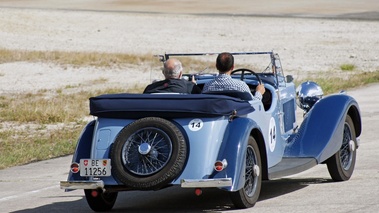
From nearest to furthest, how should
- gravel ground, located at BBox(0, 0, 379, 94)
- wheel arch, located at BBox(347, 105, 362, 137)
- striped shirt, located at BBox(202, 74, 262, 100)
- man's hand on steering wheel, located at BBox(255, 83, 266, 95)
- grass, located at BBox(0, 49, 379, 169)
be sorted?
striped shirt, located at BBox(202, 74, 262, 100), man's hand on steering wheel, located at BBox(255, 83, 266, 95), wheel arch, located at BBox(347, 105, 362, 137), grass, located at BBox(0, 49, 379, 169), gravel ground, located at BBox(0, 0, 379, 94)

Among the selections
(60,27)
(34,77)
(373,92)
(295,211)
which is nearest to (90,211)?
(295,211)

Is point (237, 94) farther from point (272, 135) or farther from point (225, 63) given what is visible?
point (272, 135)

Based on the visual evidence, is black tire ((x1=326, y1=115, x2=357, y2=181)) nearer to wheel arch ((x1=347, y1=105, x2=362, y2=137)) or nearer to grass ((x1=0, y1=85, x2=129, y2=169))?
wheel arch ((x1=347, y1=105, x2=362, y2=137))

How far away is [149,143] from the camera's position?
9.41m

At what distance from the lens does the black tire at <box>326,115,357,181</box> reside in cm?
1116

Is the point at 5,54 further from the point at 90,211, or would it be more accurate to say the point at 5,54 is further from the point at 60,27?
the point at 90,211

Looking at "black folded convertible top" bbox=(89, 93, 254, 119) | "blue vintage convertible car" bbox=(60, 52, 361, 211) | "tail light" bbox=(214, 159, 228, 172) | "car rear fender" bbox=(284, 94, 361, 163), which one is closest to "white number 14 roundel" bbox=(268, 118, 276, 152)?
"blue vintage convertible car" bbox=(60, 52, 361, 211)

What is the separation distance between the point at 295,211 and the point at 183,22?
33938 millimetres

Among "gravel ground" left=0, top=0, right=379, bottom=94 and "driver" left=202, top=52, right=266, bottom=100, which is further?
"gravel ground" left=0, top=0, right=379, bottom=94

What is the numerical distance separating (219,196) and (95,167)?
1.67 metres

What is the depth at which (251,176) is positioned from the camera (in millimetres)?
9828

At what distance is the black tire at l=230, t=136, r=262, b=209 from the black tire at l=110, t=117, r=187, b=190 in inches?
27.7

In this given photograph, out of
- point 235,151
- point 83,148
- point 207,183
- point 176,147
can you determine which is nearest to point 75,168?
point 83,148

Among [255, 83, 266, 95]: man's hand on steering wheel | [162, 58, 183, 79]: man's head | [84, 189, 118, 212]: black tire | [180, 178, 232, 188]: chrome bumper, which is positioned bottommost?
[84, 189, 118, 212]: black tire
